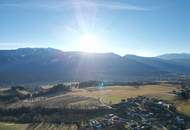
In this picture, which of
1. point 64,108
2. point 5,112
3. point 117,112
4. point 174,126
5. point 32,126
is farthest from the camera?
point 5,112

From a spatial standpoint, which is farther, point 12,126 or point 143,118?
point 12,126

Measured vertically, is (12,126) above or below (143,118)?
below

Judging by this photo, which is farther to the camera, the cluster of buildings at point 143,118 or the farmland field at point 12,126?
the farmland field at point 12,126

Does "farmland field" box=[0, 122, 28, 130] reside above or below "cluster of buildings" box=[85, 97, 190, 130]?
below

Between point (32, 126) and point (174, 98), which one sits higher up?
point (174, 98)

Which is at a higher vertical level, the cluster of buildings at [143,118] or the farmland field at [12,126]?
the cluster of buildings at [143,118]

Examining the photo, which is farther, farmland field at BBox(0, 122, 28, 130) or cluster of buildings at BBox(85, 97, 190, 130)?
farmland field at BBox(0, 122, 28, 130)

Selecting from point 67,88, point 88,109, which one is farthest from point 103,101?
point 67,88

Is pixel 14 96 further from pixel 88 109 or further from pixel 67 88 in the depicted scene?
pixel 88 109
